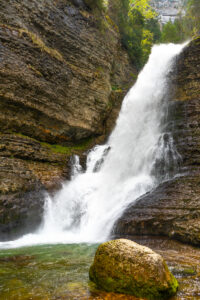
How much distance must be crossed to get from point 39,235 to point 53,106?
7151 millimetres

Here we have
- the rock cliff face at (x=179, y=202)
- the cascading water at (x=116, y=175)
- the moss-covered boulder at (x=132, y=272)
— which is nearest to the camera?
the moss-covered boulder at (x=132, y=272)

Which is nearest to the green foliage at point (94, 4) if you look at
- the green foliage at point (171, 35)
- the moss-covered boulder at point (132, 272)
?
the green foliage at point (171, 35)

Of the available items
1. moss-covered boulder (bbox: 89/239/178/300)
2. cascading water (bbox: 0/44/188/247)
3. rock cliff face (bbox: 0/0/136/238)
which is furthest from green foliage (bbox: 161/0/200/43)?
moss-covered boulder (bbox: 89/239/178/300)

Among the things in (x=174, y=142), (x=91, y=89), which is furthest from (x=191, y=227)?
(x=91, y=89)

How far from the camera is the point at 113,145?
15359mm

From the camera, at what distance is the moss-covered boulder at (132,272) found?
9.84ft

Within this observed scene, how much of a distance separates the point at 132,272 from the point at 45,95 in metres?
11.1

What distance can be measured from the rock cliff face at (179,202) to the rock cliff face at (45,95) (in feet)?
15.6

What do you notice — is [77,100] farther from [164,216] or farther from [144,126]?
[164,216]

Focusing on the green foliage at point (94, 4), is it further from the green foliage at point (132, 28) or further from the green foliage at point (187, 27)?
the green foliage at point (187, 27)

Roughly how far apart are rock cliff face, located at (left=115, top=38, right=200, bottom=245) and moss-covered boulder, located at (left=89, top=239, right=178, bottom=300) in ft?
11.9

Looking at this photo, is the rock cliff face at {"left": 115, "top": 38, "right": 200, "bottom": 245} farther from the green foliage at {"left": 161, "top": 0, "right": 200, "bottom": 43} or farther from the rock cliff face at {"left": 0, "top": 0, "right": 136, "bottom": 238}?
the green foliage at {"left": 161, "top": 0, "right": 200, "bottom": 43}

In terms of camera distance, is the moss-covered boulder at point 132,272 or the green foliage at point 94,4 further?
the green foliage at point 94,4

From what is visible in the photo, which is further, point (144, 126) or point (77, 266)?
point (144, 126)
